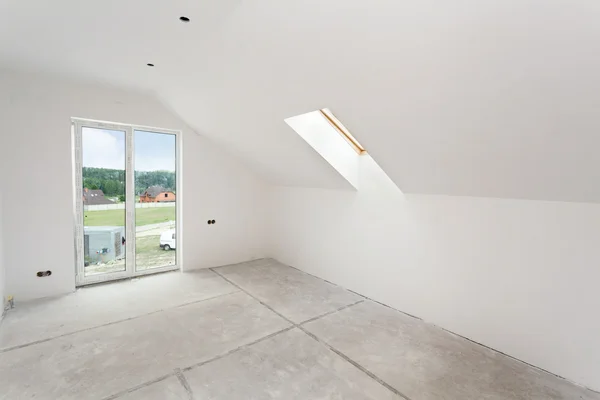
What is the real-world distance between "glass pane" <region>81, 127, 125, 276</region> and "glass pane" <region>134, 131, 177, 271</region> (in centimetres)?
22

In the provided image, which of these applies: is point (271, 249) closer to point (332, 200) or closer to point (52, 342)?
point (332, 200)

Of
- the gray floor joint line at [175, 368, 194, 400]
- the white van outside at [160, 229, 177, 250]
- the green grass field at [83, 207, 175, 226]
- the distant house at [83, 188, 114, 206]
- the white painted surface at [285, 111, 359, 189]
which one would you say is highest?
the white painted surface at [285, 111, 359, 189]

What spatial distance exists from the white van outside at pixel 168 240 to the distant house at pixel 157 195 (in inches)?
21.4

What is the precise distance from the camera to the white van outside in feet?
16.0

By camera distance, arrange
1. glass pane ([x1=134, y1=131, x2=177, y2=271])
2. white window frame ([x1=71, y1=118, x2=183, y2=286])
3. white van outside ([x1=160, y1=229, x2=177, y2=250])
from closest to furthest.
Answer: white window frame ([x1=71, y1=118, x2=183, y2=286]) < glass pane ([x1=134, y1=131, x2=177, y2=271]) < white van outside ([x1=160, y1=229, x2=177, y2=250])

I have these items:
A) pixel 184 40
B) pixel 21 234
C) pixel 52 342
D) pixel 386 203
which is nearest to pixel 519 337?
pixel 386 203

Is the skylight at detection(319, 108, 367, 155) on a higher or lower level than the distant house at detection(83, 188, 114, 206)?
higher

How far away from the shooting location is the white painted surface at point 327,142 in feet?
11.1

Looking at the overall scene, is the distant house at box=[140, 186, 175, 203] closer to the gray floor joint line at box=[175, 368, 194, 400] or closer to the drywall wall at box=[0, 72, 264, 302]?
the drywall wall at box=[0, 72, 264, 302]

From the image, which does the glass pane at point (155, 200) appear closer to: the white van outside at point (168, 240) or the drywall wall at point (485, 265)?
the white van outside at point (168, 240)

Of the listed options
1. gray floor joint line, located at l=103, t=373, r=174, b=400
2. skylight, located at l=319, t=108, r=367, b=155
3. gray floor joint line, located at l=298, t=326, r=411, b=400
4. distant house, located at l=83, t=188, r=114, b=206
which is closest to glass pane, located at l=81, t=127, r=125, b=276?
distant house, located at l=83, t=188, r=114, b=206

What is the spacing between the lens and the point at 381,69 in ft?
6.51

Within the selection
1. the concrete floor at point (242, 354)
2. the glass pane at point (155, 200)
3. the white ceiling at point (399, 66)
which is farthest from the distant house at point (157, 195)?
the white ceiling at point (399, 66)

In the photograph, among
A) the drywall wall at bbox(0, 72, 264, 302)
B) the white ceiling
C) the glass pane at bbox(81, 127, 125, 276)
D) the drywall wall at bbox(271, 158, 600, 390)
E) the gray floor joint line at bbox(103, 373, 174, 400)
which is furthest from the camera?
the glass pane at bbox(81, 127, 125, 276)
